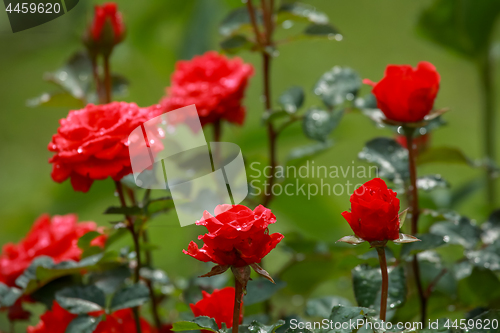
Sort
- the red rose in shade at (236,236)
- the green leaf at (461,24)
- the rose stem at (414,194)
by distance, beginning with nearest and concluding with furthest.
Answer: the red rose in shade at (236,236) < the rose stem at (414,194) < the green leaf at (461,24)

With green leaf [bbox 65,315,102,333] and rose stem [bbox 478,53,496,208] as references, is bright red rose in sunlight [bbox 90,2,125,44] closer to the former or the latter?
green leaf [bbox 65,315,102,333]

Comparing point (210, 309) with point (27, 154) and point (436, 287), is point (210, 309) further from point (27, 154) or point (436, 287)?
point (27, 154)

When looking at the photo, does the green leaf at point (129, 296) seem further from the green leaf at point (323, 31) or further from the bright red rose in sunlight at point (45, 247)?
the green leaf at point (323, 31)

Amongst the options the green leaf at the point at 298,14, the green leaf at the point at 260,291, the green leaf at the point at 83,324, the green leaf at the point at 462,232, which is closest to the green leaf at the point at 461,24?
the green leaf at the point at 298,14

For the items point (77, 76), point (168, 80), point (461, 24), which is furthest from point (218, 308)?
point (168, 80)

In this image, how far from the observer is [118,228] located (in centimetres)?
40

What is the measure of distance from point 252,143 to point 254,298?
0.41 meters

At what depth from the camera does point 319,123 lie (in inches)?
17.1

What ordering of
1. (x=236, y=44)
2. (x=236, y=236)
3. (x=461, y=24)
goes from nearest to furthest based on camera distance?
(x=236, y=236)
(x=236, y=44)
(x=461, y=24)

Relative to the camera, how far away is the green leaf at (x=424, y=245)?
34 cm

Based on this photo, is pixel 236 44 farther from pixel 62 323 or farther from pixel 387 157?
pixel 62 323

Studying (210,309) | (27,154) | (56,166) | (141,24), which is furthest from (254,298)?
(27,154)

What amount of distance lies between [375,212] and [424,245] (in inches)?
3.6

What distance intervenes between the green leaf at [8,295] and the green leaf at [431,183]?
0.34 meters
